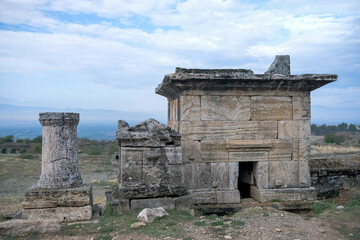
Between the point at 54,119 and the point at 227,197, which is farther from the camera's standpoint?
the point at 227,197

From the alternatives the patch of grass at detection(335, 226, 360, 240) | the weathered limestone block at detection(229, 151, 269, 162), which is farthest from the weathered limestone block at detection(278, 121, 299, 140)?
the patch of grass at detection(335, 226, 360, 240)

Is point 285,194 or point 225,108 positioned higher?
point 225,108

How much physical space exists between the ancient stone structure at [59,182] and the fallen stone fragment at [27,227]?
1.76 feet

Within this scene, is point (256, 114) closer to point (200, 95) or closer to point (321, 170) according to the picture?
point (200, 95)

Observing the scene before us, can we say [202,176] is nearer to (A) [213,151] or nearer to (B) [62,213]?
(A) [213,151]

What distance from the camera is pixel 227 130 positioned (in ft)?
21.8

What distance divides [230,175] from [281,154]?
1.24 meters

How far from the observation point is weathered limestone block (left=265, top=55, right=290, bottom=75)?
6.86 m

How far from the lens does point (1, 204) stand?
9.80 m

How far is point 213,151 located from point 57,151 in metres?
3.07

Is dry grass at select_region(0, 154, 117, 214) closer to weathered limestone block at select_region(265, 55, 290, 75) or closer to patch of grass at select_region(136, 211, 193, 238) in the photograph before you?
patch of grass at select_region(136, 211, 193, 238)

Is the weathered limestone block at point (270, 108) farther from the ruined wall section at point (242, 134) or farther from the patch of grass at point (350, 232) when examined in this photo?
the patch of grass at point (350, 232)

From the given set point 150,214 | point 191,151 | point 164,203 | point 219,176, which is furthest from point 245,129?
point 150,214

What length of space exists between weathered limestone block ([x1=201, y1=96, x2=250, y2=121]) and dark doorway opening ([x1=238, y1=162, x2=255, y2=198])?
1.30 meters
